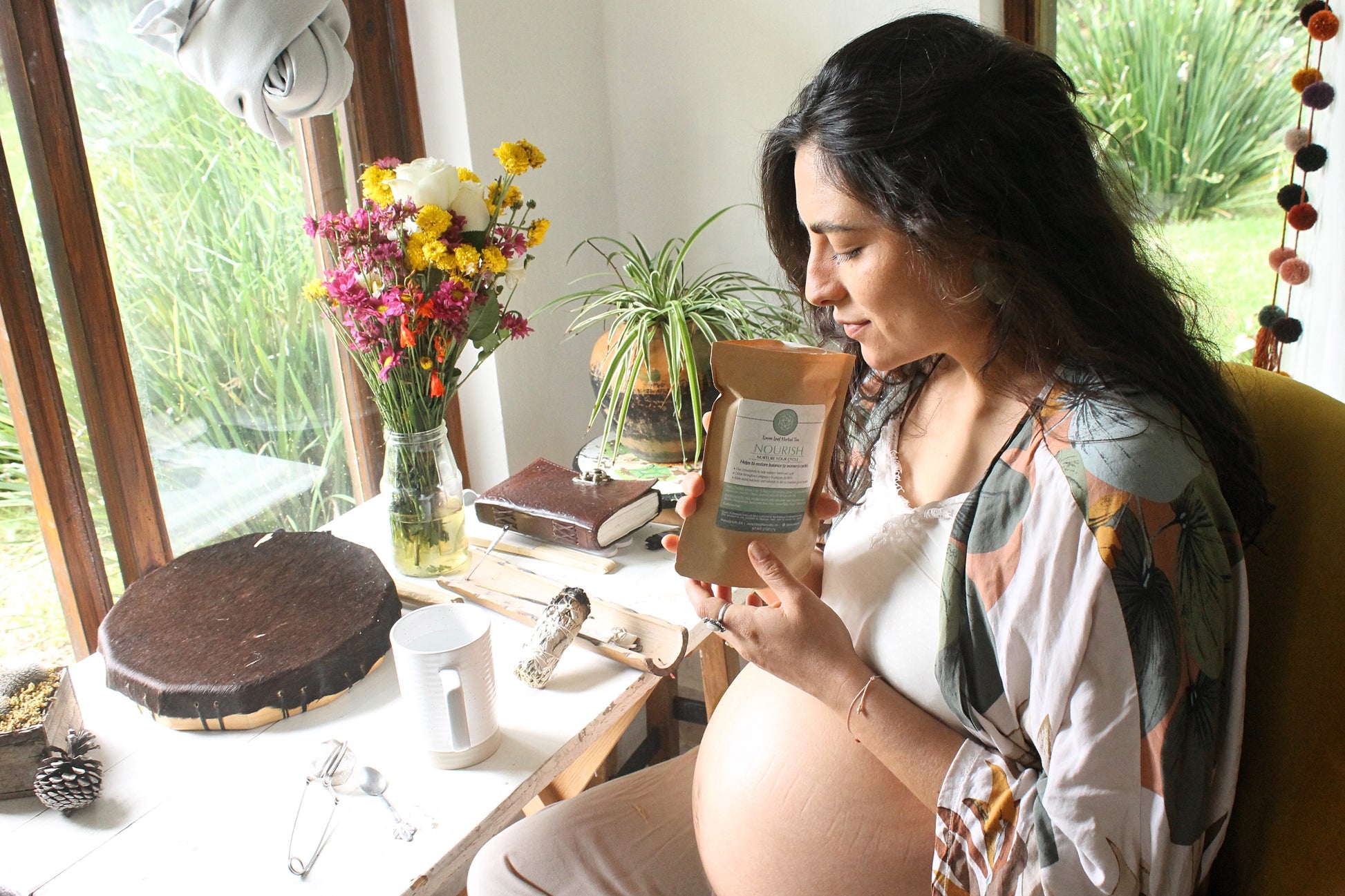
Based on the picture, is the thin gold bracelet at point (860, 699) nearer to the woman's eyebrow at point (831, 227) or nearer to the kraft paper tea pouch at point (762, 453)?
the kraft paper tea pouch at point (762, 453)

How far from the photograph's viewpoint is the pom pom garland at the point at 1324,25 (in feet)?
4.65

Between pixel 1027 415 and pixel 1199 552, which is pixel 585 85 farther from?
pixel 1199 552

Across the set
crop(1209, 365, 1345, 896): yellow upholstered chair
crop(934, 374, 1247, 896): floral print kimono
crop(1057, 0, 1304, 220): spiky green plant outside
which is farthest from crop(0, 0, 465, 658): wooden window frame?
crop(1057, 0, 1304, 220): spiky green plant outside

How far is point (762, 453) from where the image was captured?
3.04ft

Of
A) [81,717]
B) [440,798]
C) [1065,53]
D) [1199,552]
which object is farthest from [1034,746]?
[1065,53]

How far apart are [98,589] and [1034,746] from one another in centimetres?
122

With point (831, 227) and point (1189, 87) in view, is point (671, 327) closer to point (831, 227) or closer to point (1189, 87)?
point (831, 227)

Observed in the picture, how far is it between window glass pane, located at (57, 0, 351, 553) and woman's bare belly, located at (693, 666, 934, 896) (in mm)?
954

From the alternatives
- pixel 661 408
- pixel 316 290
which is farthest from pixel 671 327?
pixel 316 290

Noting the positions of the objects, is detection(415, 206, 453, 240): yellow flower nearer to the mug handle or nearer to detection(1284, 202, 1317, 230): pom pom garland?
the mug handle

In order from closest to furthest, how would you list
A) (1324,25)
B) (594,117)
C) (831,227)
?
1. (831,227)
2. (1324,25)
3. (594,117)

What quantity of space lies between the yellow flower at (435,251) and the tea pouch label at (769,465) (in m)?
0.44

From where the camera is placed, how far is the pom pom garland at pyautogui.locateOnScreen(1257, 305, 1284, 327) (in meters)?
1.60

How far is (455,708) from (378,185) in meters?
0.63
